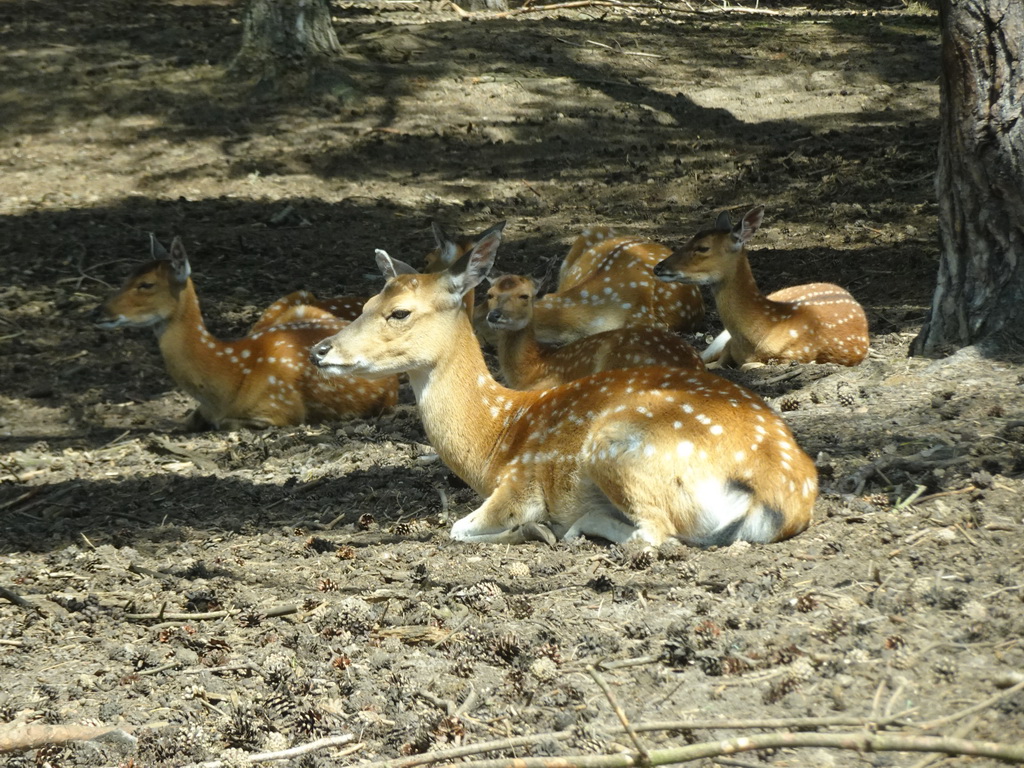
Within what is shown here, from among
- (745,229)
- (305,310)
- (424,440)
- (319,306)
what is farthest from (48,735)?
(745,229)

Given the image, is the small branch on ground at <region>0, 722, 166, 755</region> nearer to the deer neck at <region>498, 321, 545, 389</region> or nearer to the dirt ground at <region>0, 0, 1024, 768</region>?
the dirt ground at <region>0, 0, 1024, 768</region>

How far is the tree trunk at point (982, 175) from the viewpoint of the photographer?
19.6 ft

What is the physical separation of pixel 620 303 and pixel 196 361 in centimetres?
292

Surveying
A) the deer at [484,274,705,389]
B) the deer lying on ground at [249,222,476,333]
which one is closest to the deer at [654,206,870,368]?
the deer at [484,274,705,389]

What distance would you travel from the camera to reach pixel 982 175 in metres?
6.14

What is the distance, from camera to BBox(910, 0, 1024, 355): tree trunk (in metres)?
5.98

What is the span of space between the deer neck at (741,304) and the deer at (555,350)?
0.81 meters

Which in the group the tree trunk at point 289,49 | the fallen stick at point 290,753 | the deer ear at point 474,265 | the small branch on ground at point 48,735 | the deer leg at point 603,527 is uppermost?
the tree trunk at point 289,49

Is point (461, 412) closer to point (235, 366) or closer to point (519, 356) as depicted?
point (519, 356)

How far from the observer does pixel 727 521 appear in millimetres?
4652

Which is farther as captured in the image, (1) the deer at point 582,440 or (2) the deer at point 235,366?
(2) the deer at point 235,366

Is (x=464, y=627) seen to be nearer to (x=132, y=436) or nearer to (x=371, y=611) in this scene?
(x=371, y=611)

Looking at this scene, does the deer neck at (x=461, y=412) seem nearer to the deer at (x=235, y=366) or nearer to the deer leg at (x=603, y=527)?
Answer: the deer leg at (x=603, y=527)

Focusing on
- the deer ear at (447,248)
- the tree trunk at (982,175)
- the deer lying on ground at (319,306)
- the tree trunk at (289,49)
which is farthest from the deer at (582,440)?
the tree trunk at (289,49)
